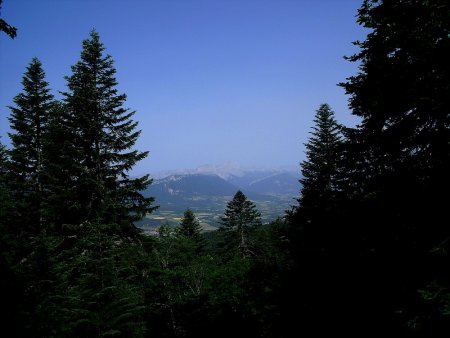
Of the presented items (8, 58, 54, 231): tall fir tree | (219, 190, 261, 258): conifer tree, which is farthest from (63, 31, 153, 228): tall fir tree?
(219, 190, 261, 258): conifer tree

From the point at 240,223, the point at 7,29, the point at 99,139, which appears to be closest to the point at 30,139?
the point at 99,139

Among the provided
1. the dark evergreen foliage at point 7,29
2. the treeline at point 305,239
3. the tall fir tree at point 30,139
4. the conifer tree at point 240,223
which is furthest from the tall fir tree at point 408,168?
the conifer tree at point 240,223

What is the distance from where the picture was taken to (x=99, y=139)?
19266 millimetres

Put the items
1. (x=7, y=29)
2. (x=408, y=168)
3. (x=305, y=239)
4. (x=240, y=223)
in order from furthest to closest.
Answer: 1. (x=240, y=223)
2. (x=305, y=239)
3. (x=408, y=168)
4. (x=7, y=29)

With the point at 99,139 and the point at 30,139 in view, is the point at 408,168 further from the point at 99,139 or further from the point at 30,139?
the point at 30,139

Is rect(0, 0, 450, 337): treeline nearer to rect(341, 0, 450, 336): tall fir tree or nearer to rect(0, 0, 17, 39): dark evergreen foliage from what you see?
rect(341, 0, 450, 336): tall fir tree

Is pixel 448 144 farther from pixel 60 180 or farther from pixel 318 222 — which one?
pixel 60 180

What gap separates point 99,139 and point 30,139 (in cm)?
941

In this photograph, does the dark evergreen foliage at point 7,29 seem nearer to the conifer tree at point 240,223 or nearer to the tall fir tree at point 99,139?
the tall fir tree at point 99,139

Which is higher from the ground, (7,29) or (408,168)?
(7,29)

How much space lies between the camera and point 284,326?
45.1ft

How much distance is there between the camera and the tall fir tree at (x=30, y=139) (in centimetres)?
2345

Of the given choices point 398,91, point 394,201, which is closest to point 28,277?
point 394,201

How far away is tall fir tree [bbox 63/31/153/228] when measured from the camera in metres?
18.6
